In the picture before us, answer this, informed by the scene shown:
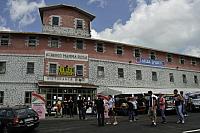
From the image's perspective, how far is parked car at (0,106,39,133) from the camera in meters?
12.9

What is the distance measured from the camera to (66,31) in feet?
105

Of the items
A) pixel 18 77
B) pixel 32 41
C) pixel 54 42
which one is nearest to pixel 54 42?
pixel 54 42

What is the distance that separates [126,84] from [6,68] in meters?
14.3

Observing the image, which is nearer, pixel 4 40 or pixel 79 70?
pixel 4 40

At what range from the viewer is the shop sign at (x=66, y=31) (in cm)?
3128

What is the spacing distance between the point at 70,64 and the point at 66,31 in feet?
15.2

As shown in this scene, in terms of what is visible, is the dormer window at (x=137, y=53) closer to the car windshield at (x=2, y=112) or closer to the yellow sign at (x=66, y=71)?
the yellow sign at (x=66, y=71)

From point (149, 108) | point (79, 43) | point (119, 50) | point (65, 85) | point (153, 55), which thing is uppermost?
point (79, 43)

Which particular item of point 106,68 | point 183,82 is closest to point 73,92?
point 106,68

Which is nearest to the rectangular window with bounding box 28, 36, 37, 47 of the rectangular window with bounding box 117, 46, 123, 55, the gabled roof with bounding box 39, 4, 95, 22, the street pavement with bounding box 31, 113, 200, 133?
the gabled roof with bounding box 39, 4, 95, 22

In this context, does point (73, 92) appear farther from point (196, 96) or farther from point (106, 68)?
point (196, 96)

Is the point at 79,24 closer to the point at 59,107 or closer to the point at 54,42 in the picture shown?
the point at 54,42

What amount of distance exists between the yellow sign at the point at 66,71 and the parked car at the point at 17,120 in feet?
49.6

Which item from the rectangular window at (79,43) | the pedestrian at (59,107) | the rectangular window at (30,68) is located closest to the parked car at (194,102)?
the pedestrian at (59,107)
